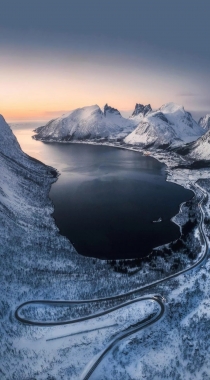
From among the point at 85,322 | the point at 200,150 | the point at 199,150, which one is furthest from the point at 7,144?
the point at 199,150

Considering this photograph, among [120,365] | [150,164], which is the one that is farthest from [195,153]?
[120,365]

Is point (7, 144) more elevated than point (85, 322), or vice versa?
point (7, 144)

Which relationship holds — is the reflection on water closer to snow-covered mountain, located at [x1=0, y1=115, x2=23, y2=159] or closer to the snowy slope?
snow-covered mountain, located at [x1=0, y1=115, x2=23, y2=159]

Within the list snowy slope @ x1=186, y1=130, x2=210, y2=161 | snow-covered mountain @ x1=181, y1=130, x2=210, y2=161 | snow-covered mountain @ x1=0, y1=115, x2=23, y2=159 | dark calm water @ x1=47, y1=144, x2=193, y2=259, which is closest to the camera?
dark calm water @ x1=47, y1=144, x2=193, y2=259

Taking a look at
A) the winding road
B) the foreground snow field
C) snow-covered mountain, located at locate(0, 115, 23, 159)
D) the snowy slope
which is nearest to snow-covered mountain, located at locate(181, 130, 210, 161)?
the snowy slope

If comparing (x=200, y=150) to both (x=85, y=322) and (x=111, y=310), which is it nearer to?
Result: (x=111, y=310)

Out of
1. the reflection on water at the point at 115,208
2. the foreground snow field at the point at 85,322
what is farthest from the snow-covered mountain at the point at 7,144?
the foreground snow field at the point at 85,322

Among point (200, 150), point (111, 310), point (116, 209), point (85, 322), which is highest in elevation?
point (200, 150)
